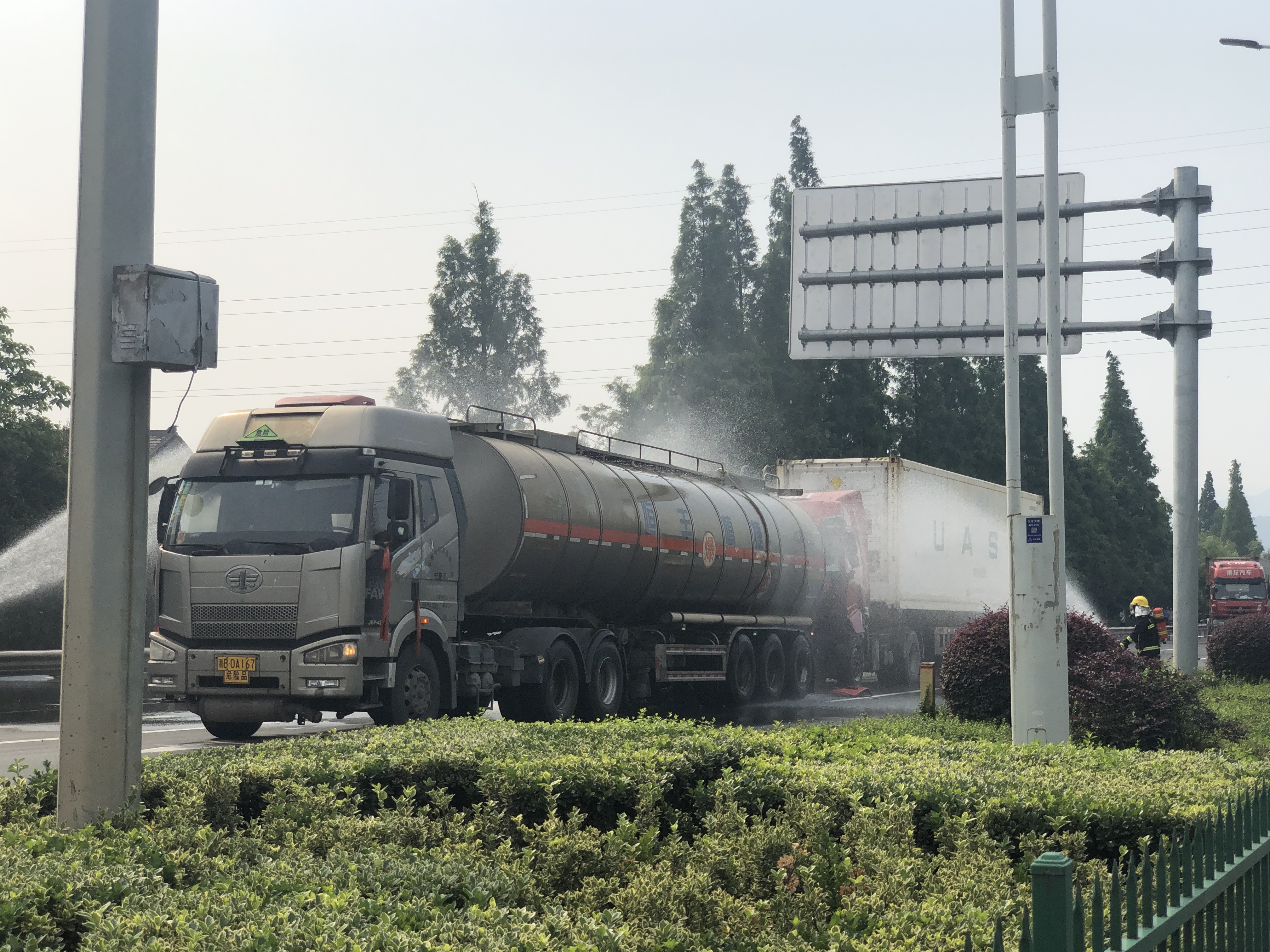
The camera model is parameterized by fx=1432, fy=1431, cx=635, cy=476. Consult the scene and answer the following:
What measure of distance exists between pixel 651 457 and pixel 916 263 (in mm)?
5127

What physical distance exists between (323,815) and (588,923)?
8.45 ft

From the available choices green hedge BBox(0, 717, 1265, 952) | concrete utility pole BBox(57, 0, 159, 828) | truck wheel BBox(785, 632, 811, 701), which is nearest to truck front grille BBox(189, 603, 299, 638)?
green hedge BBox(0, 717, 1265, 952)

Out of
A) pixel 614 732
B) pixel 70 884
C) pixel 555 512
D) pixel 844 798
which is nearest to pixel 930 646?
pixel 555 512

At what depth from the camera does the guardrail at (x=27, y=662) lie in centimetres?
2367

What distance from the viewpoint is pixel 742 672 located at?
22125 mm

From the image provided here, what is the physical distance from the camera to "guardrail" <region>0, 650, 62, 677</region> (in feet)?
77.7

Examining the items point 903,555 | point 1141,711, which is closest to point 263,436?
point 1141,711

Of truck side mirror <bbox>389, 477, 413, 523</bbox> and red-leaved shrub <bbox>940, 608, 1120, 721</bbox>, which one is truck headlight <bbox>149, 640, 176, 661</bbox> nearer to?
truck side mirror <bbox>389, 477, 413, 523</bbox>

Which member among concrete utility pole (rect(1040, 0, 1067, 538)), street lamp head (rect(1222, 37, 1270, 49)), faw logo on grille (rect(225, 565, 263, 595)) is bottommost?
faw logo on grille (rect(225, 565, 263, 595))

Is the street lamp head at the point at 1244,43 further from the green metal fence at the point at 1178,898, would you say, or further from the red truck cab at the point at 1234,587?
the red truck cab at the point at 1234,587

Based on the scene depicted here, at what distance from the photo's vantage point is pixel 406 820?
5.96 m

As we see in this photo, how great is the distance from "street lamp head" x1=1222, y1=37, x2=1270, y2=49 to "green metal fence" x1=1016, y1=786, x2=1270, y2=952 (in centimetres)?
1234

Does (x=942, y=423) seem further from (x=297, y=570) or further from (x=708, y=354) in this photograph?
(x=297, y=570)

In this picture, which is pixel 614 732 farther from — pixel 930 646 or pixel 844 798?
pixel 930 646
